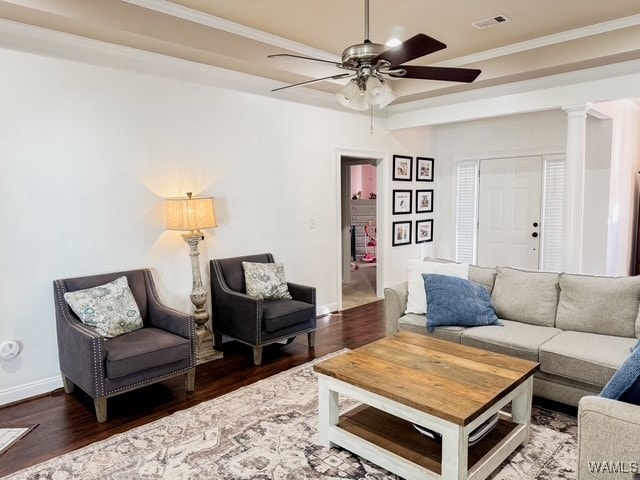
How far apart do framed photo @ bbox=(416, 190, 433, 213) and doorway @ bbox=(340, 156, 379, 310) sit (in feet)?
2.20

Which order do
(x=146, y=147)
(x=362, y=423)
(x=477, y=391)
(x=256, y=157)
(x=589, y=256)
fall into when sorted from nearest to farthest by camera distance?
(x=477, y=391) → (x=362, y=423) → (x=146, y=147) → (x=256, y=157) → (x=589, y=256)

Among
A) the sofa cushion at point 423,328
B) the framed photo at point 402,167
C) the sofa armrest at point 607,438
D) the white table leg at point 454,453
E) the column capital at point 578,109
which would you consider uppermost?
the column capital at point 578,109

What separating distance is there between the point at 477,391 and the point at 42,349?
3098 mm

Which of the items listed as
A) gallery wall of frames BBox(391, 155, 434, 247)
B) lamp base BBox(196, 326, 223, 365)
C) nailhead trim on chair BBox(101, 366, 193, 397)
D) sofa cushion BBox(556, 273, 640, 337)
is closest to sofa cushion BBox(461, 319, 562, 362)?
sofa cushion BBox(556, 273, 640, 337)

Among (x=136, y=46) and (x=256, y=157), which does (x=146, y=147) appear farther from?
(x=256, y=157)

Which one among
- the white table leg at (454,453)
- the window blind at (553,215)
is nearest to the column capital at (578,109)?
the window blind at (553,215)

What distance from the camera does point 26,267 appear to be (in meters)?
3.21

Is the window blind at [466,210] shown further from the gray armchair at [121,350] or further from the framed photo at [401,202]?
the gray armchair at [121,350]

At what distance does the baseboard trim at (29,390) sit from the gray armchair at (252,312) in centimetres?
139

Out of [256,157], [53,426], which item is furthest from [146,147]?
[53,426]

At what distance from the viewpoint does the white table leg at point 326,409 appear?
2.51m

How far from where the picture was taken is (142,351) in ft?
9.88

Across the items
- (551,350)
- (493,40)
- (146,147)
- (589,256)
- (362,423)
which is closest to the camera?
(362,423)

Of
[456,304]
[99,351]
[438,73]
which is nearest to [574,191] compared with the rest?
[456,304]
